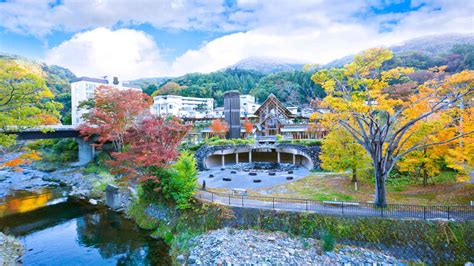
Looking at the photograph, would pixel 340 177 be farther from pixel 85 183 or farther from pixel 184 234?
pixel 85 183

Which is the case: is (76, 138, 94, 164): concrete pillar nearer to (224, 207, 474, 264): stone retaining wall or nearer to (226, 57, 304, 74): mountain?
(224, 207, 474, 264): stone retaining wall

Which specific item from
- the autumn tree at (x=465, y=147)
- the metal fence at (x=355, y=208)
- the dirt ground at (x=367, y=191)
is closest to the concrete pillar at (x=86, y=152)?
the metal fence at (x=355, y=208)

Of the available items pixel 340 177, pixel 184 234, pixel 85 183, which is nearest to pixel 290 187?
pixel 340 177

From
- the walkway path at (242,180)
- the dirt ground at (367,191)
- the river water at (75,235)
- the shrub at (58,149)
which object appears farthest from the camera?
the shrub at (58,149)

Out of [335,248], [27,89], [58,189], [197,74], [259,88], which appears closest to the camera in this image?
[335,248]

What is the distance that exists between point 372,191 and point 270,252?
8940 mm

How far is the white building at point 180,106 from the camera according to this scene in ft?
191

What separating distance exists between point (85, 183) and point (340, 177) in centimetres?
2332

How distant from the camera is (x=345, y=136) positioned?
16.2 m

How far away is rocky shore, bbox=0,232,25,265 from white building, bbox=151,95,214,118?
44.8 m

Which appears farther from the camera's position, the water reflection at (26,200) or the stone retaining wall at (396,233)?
the water reflection at (26,200)

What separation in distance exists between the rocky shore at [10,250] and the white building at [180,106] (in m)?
44.8

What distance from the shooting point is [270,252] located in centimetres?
953

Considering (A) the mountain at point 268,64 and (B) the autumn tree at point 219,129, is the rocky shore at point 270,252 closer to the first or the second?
(B) the autumn tree at point 219,129
